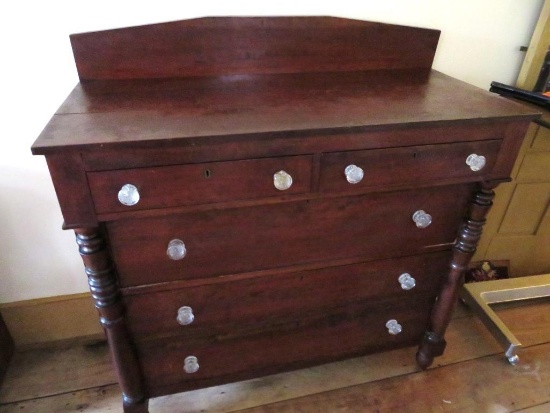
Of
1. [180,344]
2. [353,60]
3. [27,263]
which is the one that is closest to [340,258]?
[180,344]

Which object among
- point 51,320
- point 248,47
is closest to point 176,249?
point 248,47

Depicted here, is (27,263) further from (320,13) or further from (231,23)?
(320,13)

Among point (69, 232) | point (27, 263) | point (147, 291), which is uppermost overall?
point (147, 291)

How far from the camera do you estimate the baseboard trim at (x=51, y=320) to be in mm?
1484

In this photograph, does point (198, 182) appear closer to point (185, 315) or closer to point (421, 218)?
point (185, 315)

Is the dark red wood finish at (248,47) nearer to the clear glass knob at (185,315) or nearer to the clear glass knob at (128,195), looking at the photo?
the clear glass knob at (128,195)

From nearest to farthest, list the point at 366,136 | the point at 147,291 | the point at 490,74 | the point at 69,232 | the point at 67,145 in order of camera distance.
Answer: the point at 67,145
the point at 366,136
the point at 147,291
the point at 69,232
the point at 490,74

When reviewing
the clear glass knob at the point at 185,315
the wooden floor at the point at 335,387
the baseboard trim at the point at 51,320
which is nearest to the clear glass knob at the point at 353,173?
the clear glass knob at the point at 185,315

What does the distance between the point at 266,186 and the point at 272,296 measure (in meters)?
0.37

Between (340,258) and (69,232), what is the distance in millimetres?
943

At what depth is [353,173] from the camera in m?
0.94

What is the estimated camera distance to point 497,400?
1.43 meters

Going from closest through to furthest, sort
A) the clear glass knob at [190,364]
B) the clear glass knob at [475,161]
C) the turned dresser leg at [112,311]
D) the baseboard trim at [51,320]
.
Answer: the turned dresser leg at [112,311]
the clear glass knob at [475,161]
the clear glass knob at [190,364]
the baseboard trim at [51,320]

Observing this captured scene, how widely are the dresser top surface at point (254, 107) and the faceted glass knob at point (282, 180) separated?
0.35ft
